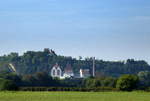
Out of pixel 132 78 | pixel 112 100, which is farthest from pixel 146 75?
pixel 112 100

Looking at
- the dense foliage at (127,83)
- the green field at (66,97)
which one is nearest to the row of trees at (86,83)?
the dense foliage at (127,83)

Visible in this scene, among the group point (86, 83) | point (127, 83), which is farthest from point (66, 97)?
point (86, 83)

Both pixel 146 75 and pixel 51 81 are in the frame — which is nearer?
pixel 51 81

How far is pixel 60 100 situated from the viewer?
45750 millimetres

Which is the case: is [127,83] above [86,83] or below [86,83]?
below

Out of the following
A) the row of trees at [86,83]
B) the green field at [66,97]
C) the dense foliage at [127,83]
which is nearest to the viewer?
the green field at [66,97]

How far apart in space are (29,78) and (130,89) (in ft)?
126

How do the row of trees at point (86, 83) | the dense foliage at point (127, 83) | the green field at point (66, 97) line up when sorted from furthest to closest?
1. the dense foliage at point (127, 83)
2. the row of trees at point (86, 83)
3. the green field at point (66, 97)

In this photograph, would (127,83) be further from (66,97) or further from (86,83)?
(66,97)

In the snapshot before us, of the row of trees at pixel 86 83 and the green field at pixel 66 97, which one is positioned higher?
the row of trees at pixel 86 83

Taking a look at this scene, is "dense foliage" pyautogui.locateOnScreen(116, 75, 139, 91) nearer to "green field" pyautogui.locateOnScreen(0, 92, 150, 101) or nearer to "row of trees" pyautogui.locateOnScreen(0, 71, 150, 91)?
"row of trees" pyautogui.locateOnScreen(0, 71, 150, 91)

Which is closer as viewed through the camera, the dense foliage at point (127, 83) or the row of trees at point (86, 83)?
the row of trees at point (86, 83)

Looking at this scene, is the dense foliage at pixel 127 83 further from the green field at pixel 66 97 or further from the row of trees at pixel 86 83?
the green field at pixel 66 97

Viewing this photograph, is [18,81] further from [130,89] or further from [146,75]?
[146,75]
